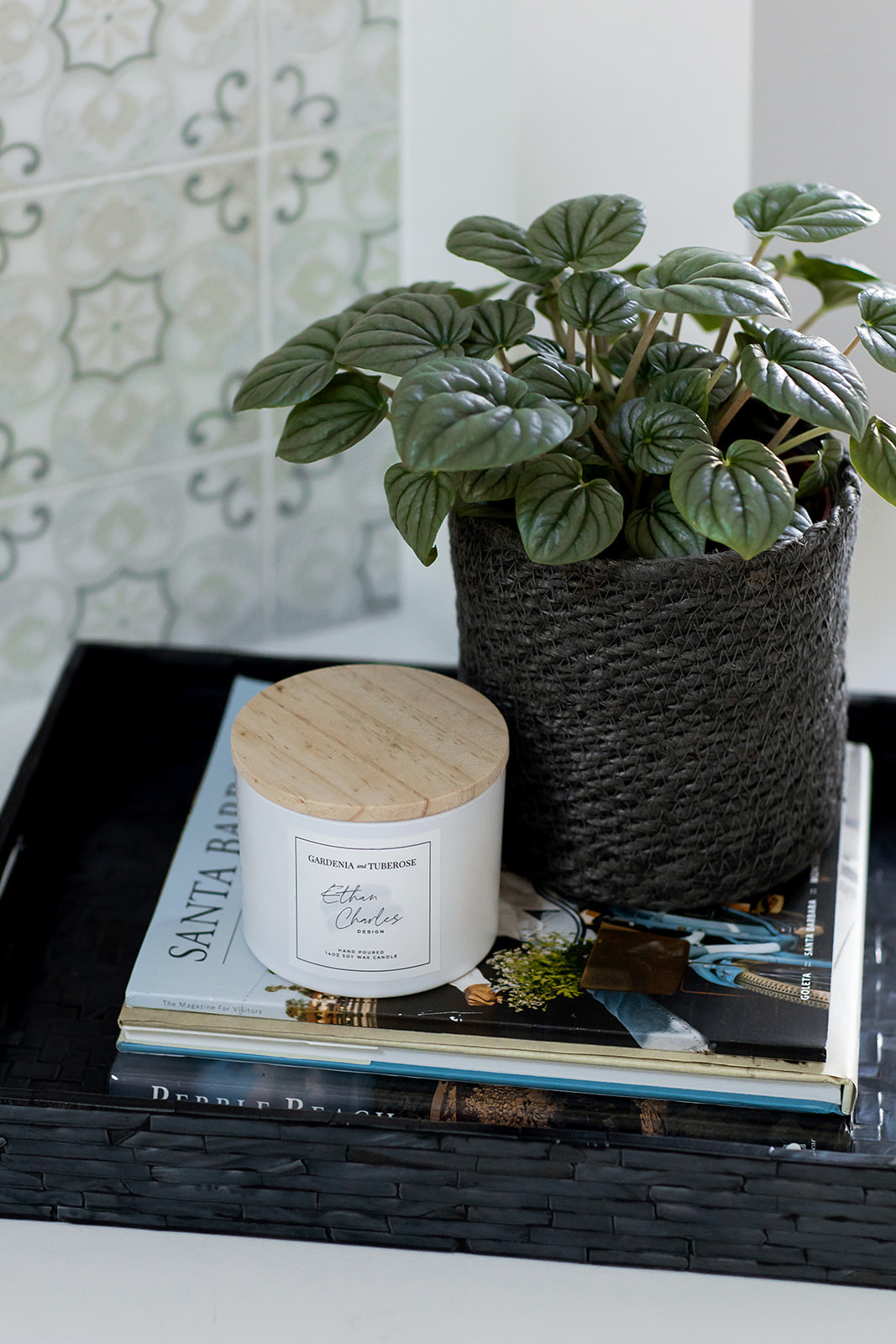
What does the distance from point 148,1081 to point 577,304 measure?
44 centimetres

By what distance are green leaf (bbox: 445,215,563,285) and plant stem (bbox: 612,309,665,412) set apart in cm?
6

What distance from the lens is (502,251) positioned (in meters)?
0.75

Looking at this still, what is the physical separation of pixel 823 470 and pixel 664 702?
0.51ft

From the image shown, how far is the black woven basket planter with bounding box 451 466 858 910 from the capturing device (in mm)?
723

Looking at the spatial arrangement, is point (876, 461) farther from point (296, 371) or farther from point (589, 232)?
point (296, 371)

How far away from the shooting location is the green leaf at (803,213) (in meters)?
0.71

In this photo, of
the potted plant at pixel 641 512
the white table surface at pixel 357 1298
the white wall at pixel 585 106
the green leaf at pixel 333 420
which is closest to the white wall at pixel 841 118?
the white wall at pixel 585 106

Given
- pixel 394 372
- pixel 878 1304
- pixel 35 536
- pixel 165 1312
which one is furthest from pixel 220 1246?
pixel 35 536

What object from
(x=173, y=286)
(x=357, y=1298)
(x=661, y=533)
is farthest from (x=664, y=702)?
(x=173, y=286)

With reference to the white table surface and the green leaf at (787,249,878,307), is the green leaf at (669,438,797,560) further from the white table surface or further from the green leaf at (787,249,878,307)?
the white table surface

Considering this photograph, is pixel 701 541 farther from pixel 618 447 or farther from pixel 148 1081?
pixel 148 1081

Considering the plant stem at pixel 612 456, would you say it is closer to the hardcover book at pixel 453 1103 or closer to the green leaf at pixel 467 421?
the green leaf at pixel 467 421

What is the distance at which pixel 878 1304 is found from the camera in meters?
0.71

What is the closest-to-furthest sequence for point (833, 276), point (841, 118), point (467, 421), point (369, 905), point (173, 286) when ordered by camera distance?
point (467, 421), point (369, 905), point (833, 276), point (841, 118), point (173, 286)
